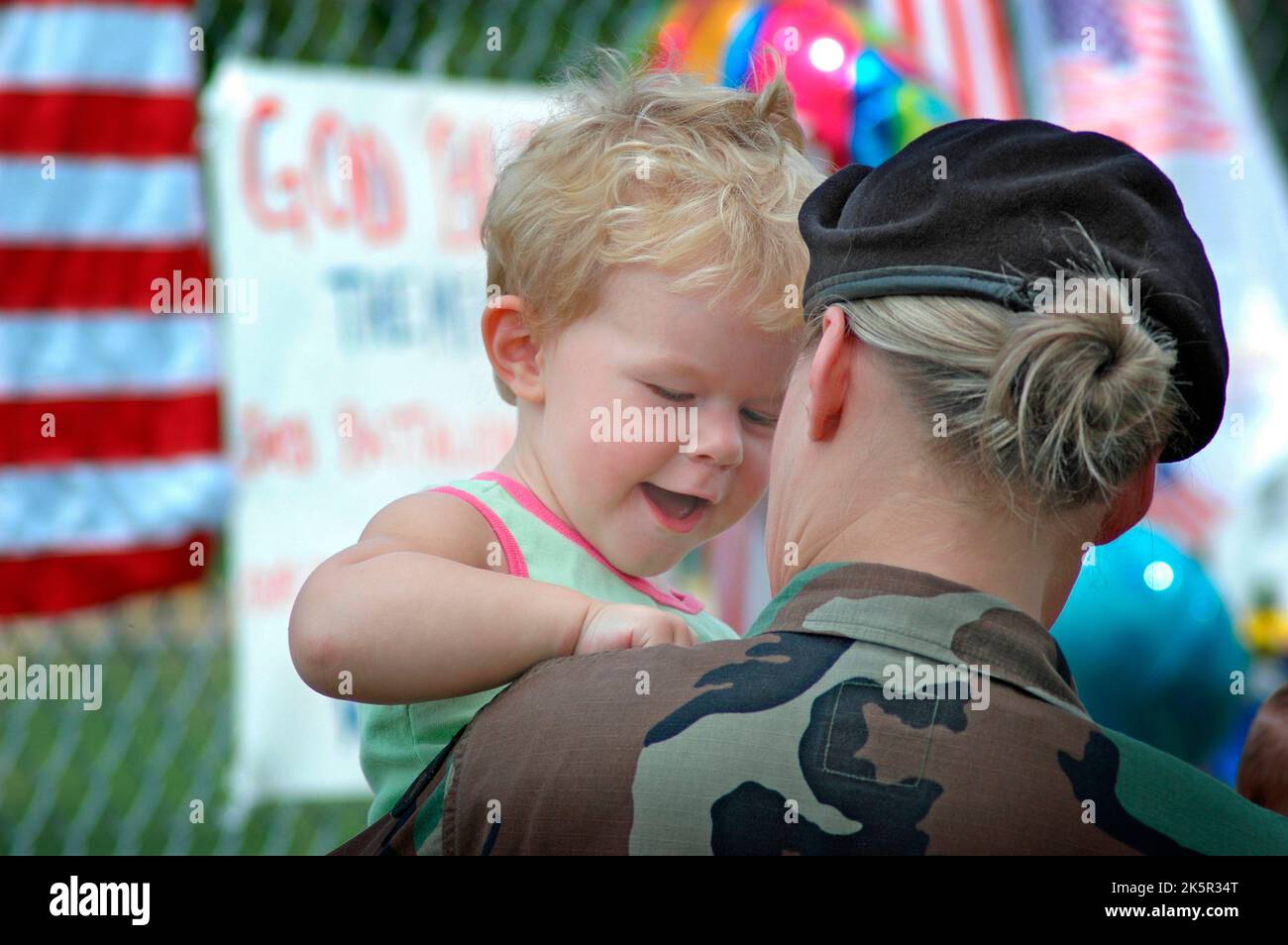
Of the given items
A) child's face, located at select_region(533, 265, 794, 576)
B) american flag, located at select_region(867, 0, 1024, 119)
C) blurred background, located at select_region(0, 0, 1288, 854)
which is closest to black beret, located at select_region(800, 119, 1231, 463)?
child's face, located at select_region(533, 265, 794, 576)

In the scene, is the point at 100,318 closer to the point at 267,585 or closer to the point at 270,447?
the point at 270,447

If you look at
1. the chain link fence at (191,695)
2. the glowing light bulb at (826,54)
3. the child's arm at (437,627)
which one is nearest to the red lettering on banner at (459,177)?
the chain link fence at (191,695)

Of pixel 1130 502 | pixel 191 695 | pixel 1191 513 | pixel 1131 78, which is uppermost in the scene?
pixel 1131 78

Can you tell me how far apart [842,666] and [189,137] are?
3.41 metres

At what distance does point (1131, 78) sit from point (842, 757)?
13.6 ft

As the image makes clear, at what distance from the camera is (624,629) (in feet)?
3.89

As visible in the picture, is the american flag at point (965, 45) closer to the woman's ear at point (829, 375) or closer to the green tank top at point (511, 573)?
the green tank top at point (511, 573)

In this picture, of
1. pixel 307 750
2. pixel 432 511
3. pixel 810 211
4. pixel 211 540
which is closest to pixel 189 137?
pixel 211 540

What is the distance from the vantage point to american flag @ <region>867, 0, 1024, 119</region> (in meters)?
4.41

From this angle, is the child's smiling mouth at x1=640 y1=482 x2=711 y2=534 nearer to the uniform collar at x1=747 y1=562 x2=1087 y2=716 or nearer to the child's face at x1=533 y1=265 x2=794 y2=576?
the child's face at x1=533 y1=265 x2=794 y2=576

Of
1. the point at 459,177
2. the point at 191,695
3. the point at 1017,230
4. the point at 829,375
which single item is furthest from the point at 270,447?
the point at 1017,230

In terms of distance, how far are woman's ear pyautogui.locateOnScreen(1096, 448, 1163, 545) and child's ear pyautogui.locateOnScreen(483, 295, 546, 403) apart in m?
0.65

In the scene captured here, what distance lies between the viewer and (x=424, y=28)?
694cm

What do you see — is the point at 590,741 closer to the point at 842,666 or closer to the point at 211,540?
the point at 842,666
